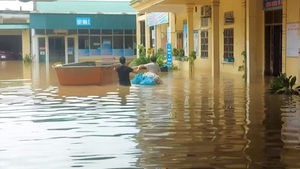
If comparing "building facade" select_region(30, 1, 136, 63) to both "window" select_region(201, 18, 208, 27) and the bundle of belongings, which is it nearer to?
"window" select_region(201, 18, 208, 27)

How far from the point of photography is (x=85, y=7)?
174 feet

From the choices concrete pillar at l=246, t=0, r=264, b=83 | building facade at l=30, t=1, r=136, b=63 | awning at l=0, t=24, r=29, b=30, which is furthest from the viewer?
awning at l=0, t=24, r=29, b=30

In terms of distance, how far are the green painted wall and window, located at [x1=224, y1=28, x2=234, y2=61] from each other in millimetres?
22180

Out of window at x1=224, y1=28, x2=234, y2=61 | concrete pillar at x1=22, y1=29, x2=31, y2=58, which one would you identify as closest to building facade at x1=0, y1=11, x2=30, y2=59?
concrete pillar at x1=22, y1=29, x2=31, y2=58

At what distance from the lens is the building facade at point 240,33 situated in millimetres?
18750

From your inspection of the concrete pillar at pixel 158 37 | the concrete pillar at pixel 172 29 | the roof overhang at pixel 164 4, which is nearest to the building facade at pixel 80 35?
the concrete pillar at pixel 158 37

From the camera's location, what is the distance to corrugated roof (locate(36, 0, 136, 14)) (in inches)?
2061

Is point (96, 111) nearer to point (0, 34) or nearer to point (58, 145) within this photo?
point (58, 145)

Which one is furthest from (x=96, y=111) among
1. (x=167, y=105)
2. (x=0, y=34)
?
(x=0, y=34)

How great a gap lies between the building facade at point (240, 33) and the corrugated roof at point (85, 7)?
52.5ft

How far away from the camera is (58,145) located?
327 inches

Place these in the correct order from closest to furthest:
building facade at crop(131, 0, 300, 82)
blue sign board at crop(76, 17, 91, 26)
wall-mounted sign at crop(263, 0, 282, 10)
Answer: building facade at crop(131, 0, 300, 82) < wall-mounted sign at crop(263, 0, 282, 10) < blue sign board at crop(76, 17, 91, 26)

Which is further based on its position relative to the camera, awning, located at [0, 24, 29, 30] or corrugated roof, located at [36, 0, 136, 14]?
corrugated roof, located at [36, 0, 136, 14]

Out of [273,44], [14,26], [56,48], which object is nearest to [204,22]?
[273,44]
